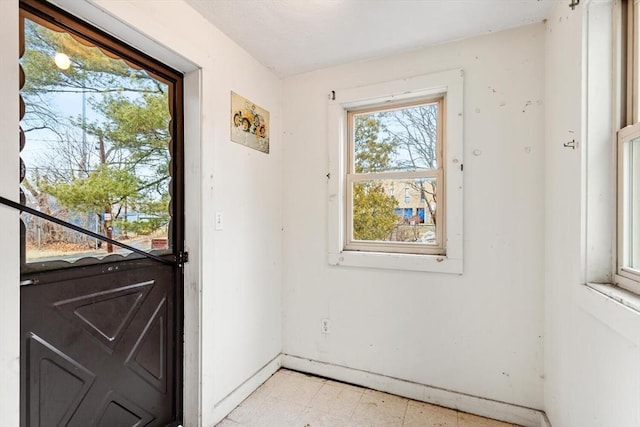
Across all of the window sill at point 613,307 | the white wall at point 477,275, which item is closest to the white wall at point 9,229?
the white wall at point 477,275

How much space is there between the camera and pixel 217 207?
1.82 metres

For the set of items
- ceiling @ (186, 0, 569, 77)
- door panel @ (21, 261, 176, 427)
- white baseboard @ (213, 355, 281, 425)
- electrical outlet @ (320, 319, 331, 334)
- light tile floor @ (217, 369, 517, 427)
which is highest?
ceiling @ (186, 0, 569, 77)

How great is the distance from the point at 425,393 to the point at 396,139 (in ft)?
5.68

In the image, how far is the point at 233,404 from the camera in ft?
6.27

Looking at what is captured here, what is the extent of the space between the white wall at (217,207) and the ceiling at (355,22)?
16 cm

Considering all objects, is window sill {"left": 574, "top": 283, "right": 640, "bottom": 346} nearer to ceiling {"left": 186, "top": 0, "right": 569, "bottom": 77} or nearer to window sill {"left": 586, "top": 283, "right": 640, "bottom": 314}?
window sill {"left": 586, "top": 283, "right": 640, "bottom": 314}

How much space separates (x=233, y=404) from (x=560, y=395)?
181 cm

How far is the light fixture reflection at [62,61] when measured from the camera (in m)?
1.22

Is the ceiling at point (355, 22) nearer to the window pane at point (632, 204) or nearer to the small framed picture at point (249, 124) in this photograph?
the small framed picture at point (249, 124)

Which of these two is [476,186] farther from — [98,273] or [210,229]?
[98,273]

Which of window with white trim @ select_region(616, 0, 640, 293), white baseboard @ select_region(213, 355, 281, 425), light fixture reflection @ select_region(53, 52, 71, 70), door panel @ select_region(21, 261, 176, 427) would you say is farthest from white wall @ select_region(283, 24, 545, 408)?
light fixture reflection @ select_region(53, 52, 71, 70)

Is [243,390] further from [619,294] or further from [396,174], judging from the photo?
[619,294]

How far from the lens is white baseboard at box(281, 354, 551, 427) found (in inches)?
69.6

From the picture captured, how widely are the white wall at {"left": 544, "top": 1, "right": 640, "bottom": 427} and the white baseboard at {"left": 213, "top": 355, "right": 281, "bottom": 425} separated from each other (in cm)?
176
